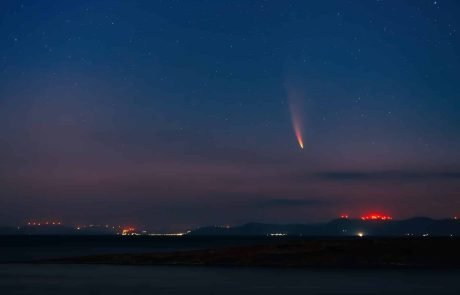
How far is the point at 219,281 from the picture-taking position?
56.1 metres

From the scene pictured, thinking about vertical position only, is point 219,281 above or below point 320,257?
below

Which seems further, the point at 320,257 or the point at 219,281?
the point at 320,257

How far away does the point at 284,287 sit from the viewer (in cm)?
5038

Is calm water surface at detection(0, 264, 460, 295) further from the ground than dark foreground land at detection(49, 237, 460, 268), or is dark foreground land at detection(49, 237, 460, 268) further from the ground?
dark foreground land at detection(49, 237, 460, 268)

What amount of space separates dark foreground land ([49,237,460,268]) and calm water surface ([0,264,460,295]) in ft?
32.6

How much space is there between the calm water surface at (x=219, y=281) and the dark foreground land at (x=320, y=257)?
994 cm

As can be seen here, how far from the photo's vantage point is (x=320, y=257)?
82875mm

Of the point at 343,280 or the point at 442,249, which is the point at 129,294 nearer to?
the point at 343,280

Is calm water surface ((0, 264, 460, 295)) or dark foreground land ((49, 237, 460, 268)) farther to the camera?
dark foreground land ((49, 237, 460, 268))

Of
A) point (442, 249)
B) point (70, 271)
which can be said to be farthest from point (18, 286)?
point (442, 249)

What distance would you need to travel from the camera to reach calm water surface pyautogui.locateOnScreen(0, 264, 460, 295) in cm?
4838

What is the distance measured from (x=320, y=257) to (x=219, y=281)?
1168 inches

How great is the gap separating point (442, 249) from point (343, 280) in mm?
36557

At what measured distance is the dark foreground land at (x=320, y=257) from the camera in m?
79.0
